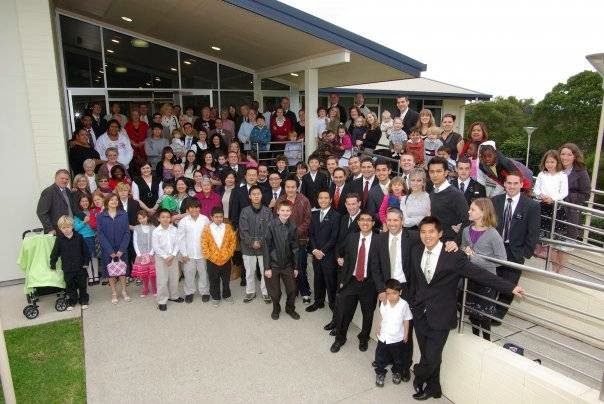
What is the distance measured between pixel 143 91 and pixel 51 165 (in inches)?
191

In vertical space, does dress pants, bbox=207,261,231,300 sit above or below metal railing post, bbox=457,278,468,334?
below

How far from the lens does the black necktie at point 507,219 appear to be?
15.9ft

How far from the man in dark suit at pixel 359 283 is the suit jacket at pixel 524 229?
5.17ft

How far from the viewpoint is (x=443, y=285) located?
4066 millimetres

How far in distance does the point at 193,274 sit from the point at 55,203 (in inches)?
95.0

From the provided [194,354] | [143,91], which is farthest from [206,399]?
[143,91]

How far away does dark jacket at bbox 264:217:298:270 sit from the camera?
5906mm

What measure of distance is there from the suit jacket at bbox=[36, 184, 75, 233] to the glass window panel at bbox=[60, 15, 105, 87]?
5.08m

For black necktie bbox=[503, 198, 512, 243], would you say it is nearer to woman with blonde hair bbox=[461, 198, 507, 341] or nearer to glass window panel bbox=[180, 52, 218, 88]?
woman with blonde hair bbox=[461, 198, 507, 341]

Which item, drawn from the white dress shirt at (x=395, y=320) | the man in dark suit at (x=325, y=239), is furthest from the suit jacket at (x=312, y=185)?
the white dress shirt at (x=395, y=320)

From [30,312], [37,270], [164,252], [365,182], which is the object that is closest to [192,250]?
[164,252]

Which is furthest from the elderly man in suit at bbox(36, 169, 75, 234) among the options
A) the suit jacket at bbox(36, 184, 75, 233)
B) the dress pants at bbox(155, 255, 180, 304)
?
the dress pants at bbox(155, 255, 180, 304)

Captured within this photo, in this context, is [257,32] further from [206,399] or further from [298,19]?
[206,399]

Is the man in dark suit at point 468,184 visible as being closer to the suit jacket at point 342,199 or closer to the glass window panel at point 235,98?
the suit jacket at point 342,199
